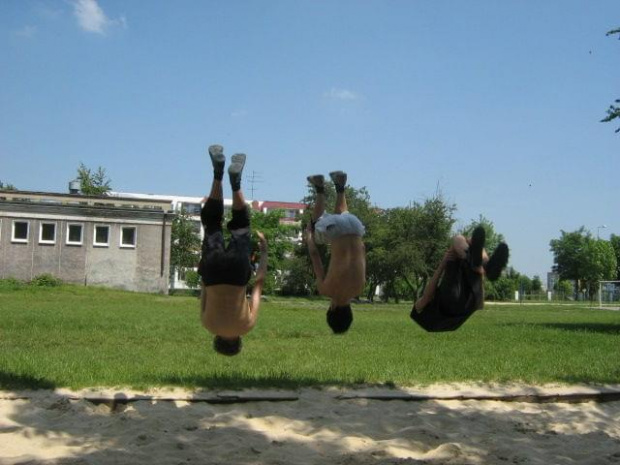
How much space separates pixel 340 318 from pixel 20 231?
38814 mm

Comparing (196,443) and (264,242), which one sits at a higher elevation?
(264,242)

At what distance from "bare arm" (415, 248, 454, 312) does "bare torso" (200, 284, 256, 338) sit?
170 centimetres

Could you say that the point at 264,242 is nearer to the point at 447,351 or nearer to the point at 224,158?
the point at 224,158

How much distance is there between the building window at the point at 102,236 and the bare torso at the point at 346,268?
37429 mm

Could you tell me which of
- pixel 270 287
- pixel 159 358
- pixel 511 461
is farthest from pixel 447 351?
pixel 270 287

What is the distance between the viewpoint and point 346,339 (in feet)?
48.4

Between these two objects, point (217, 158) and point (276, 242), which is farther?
point (276, 242)

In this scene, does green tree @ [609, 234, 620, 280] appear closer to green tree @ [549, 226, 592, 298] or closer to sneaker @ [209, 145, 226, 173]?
green tree @ [549, 226, 592, 298]

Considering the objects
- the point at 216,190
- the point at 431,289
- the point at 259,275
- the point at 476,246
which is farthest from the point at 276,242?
the point at 476,246

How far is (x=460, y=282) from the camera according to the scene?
611 cm

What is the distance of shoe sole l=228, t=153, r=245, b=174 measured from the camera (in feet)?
19.9

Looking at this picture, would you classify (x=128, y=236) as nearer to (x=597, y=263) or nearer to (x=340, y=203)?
(x=340, y=203)

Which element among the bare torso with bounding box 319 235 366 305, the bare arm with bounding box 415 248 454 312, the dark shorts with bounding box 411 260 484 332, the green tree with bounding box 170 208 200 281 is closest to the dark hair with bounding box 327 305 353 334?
the bare torso with bounding box 319 235 366 305

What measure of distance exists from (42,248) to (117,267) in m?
4.73
